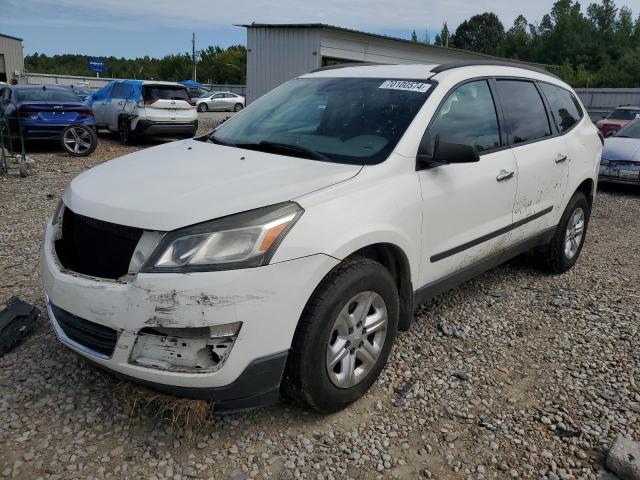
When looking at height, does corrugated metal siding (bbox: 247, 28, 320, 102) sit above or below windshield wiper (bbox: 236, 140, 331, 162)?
above

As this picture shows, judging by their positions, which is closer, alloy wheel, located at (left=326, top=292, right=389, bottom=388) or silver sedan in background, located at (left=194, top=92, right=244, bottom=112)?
alloy wheel, located at (left=326, top=292, right=389, bottom=388)

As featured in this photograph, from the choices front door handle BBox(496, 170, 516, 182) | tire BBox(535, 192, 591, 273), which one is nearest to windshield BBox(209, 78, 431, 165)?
front door handle BBox(496, 170, 516, 182)

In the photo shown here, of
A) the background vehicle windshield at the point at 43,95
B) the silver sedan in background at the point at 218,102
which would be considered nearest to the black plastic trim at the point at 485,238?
the background vehicle windshield at the point at 43,95

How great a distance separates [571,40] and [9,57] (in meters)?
63.0

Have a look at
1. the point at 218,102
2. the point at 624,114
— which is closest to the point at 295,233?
the point at 624,114

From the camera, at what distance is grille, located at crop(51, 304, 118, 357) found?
7.88 ft

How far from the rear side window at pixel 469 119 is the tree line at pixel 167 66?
77237 millimetres

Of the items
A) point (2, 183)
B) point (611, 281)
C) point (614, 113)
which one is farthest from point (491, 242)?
point (614, 113)

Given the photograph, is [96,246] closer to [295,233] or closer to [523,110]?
[295,233]

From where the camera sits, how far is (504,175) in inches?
146

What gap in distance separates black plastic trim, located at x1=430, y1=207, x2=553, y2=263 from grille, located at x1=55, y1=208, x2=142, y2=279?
1.71 m

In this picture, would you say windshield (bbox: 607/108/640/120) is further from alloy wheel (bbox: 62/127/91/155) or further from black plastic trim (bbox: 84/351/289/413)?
black plastic trim (bbox: 84/351/289/413)

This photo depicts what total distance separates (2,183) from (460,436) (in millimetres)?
8526

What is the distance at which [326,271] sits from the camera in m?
2.48
